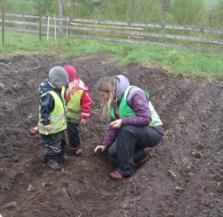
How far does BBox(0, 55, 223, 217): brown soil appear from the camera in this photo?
514cm

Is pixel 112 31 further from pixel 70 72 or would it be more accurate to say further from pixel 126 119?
pixel 126 119

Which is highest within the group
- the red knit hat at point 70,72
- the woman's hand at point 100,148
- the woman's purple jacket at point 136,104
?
the red knit hat at point 70,72

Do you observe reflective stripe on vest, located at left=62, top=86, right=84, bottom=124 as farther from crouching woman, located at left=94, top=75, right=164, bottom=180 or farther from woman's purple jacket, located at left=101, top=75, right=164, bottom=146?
woman's purple jacket, located at left=101, top=75, right=164, bottom=146

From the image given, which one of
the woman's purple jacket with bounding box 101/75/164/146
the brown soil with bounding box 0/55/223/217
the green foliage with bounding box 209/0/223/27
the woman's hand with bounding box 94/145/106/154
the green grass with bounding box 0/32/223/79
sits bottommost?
the brown soil with bounding box 0/55/223/217

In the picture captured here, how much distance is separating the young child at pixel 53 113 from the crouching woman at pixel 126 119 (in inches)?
21.5

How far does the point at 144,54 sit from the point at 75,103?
365 inches

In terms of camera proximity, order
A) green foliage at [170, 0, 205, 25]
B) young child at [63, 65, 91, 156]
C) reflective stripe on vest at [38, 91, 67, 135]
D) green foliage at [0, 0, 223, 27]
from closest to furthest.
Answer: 1. reflective stripe on vest at [38, 91, 67, 135]
2. young child at [63, 65, 91, 156]
3. green foliage at [170, 0, 205, 25]
4. green foliage at [0, 0, 223, 27]

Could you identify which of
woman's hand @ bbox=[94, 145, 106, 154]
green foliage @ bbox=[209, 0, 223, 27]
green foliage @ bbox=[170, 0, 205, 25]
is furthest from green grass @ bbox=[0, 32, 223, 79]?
woman's hand @ bbox=[94, 145, 106, 154]

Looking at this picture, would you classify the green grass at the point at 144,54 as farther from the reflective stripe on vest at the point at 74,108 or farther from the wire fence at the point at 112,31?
the reflective stripe on vest at the point at 74,108

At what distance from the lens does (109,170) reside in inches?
251

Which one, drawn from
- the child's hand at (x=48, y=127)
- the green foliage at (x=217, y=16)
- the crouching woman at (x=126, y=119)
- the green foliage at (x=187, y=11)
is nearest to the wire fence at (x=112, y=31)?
the green foliage at (x=187, y=11)

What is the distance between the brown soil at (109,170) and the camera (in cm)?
514

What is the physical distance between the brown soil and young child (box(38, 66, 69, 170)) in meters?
0.26

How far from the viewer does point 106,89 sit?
5742mm
